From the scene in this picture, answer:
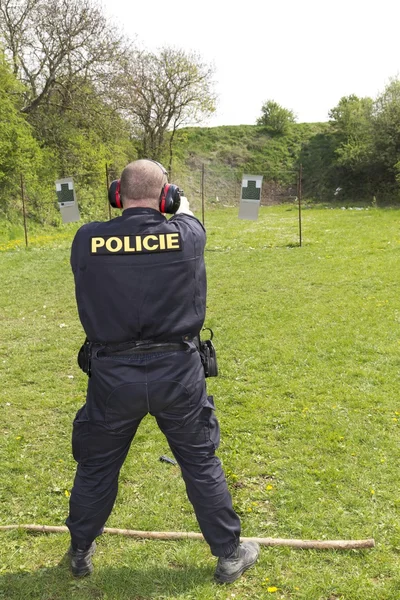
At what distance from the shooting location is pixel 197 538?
3.38 meters

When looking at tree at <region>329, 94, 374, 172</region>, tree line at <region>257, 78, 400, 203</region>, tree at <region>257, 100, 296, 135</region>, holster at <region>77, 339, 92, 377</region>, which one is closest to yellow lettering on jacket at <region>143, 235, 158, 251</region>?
holster at <region>77, 339, 92, 377</region>

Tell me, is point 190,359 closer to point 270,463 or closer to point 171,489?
point 171,489

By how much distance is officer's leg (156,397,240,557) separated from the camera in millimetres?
2764

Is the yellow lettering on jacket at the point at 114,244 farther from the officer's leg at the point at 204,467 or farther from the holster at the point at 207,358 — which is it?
the officer's leg at the point at 204,467

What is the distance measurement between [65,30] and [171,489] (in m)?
24.9

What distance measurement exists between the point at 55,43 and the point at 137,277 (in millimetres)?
24909

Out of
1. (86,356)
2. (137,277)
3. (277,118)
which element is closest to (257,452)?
(86,356)

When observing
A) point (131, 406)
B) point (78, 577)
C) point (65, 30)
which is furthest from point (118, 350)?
point (65, 30)

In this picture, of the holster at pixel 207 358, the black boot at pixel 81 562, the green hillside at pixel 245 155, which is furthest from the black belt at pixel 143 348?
the green hillside at pixel 245 155

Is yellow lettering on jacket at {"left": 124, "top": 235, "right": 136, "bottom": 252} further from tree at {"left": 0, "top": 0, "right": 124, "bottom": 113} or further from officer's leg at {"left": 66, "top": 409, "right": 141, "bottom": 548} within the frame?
tree at {"left": 0, "top": 0, "right": 124, "bottom": 113}

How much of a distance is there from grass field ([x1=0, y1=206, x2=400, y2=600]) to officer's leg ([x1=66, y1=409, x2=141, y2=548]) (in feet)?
1.51

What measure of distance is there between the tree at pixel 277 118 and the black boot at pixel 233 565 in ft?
136

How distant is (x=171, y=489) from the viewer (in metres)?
4.01

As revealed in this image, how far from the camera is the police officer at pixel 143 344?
8.58ft
